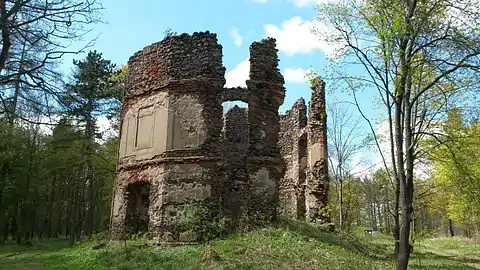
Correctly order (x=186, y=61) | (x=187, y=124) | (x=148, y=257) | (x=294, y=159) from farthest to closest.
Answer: (x=294, y=159)
(x=186, y=61)
(x=187, y=124)
(x=148, y=257)

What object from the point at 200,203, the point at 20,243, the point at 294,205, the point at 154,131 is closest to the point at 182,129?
the point at 154,131

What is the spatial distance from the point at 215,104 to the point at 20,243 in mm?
20897

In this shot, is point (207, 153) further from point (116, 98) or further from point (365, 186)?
point (365, 186)

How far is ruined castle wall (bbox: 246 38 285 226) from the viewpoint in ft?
53.6

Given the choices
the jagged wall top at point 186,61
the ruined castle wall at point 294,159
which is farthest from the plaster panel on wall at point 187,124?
the ruined castle wall at point 294,159

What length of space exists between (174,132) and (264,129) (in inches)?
135

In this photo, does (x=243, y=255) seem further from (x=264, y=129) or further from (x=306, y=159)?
(x=306, y=159)

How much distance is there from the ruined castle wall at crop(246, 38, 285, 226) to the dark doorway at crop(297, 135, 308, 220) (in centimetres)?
676

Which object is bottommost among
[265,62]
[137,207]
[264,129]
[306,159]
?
[137,207]

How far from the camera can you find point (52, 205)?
1497 inches

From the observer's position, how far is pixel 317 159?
21516mm

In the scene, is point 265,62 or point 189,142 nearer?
point 189,142

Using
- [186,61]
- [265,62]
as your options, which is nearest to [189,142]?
[186,61]

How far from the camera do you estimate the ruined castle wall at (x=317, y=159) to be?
20672 millimetres
